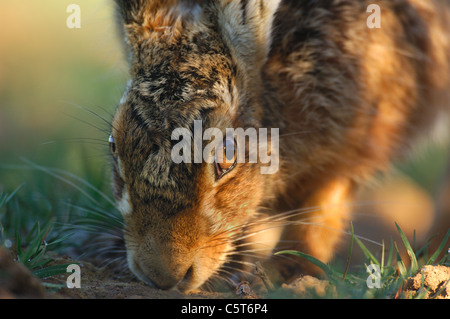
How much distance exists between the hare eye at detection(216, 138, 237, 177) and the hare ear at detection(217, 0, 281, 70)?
1.65 feet

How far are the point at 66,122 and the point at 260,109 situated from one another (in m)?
3.19

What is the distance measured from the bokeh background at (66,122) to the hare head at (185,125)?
46 centimetres

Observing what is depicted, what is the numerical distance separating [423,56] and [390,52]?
267 millimetres

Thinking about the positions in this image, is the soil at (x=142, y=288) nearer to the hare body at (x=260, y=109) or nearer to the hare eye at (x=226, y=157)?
the hare body at (x=260, y=109)

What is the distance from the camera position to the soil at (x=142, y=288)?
1926 mm

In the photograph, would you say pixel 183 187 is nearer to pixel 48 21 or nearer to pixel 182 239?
pixel 182 239

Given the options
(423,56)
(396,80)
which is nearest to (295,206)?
(396,80)

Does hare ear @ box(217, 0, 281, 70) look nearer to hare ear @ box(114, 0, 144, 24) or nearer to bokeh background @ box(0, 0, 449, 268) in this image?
hare ear @ box(114, 0, 144, 24)

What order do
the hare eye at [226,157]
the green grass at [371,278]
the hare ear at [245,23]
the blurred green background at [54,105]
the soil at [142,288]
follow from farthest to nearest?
the blurred green background at [54,105] → the hare ear at [245,23] → the hare eye at [226,157] → the green grass at [371,278] → the soil at [142,288]

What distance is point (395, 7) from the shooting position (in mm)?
3246
